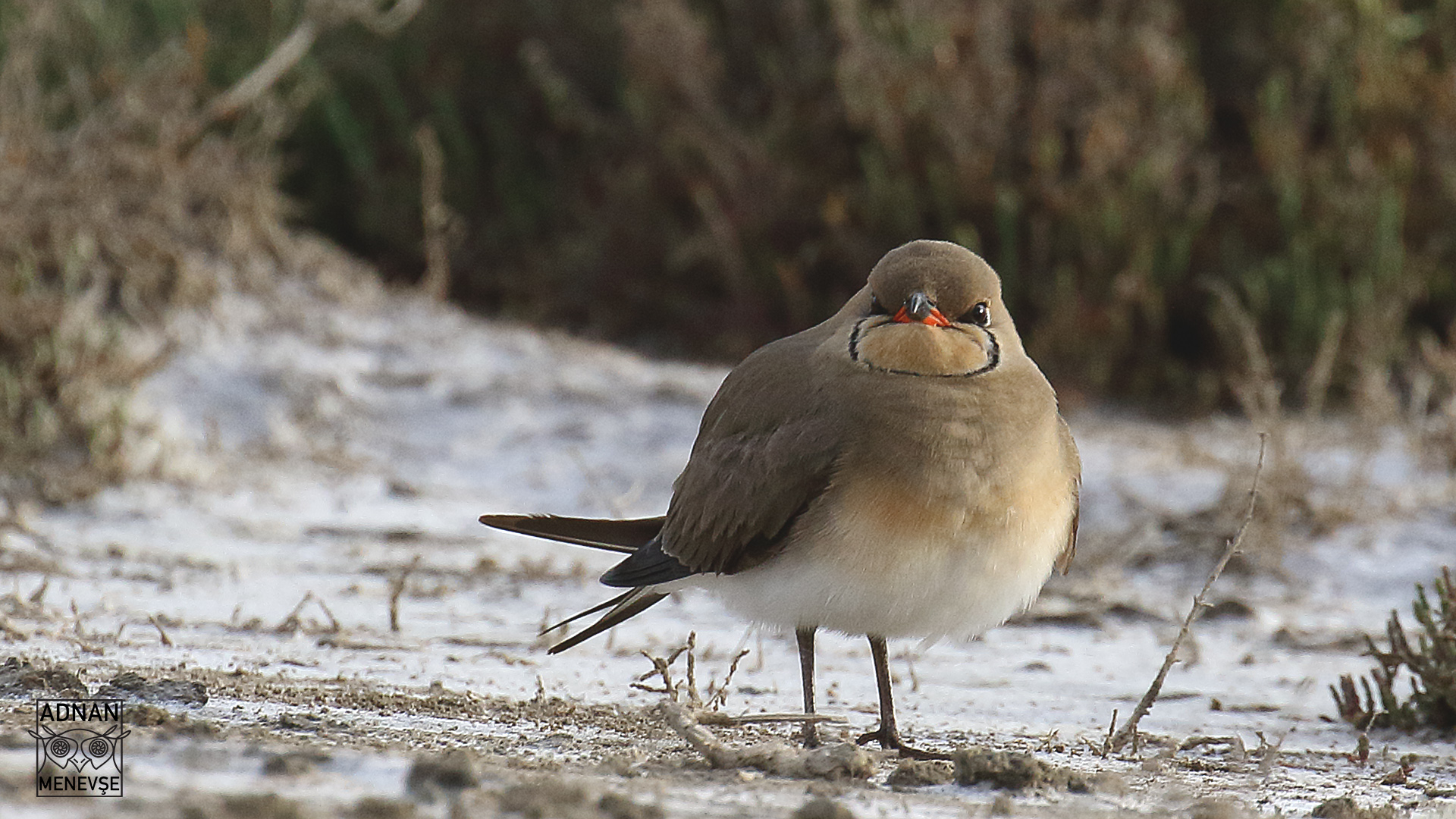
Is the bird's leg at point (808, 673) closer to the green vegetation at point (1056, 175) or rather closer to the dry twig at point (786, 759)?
the dry twig at point (786, 759)

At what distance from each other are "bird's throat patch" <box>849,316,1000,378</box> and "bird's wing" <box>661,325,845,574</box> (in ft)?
0.37

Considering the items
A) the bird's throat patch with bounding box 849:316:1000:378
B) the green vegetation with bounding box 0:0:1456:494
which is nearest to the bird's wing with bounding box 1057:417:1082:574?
the bird's throat patch with bounding box 849:316:1000:378

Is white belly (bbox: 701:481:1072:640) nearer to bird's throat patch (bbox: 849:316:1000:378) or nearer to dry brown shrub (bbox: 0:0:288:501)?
bird's throat patch (bbox: 849:316:1000:378)

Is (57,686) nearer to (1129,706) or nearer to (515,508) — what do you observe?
(1129,706)

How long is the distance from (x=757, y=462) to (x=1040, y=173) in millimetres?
4124

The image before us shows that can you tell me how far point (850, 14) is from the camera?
723 centimetres

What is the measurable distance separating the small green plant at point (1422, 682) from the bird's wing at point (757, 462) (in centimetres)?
134

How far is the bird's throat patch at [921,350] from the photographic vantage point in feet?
10.2

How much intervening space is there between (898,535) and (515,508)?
A: 2862 millimetres

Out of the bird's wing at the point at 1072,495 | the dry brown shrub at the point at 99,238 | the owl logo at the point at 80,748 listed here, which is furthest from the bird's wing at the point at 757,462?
the dry brown shrub at the point at 99,238

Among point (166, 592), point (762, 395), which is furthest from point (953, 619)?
point (166, 592)

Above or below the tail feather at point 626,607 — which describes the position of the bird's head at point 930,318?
above

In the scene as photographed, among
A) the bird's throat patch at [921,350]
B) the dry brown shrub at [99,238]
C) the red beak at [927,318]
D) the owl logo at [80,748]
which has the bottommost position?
the owl logo at [80,748]

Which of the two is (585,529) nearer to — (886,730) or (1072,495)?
(886,730)
